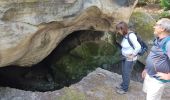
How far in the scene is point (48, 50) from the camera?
6363 mm

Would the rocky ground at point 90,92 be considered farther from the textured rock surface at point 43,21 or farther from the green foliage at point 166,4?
the green foliage at point 166,4

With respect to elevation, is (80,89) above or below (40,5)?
below

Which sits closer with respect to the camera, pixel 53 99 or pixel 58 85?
pixel 53 99

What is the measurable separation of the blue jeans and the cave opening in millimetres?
1155

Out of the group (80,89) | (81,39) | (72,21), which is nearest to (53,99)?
(80,89)

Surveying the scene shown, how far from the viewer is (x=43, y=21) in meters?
5.40

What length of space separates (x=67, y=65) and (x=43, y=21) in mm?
1995

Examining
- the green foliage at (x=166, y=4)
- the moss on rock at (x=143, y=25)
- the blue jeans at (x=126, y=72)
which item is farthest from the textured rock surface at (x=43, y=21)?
the green foliage at (x=166, y=4)

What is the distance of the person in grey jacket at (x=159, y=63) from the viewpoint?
4.53 metres

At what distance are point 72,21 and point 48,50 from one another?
75 centimetres

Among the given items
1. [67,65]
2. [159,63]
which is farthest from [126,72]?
[67,65]

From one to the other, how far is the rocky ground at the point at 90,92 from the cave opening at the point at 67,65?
0.67m

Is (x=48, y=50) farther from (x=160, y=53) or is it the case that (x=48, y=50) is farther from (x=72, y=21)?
(x=160, y=53)

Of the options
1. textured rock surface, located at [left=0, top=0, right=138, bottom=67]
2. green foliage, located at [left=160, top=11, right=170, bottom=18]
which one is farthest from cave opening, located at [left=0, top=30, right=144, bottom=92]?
green foliage, located at [left=160, top=11, right=170, bottom=18]
